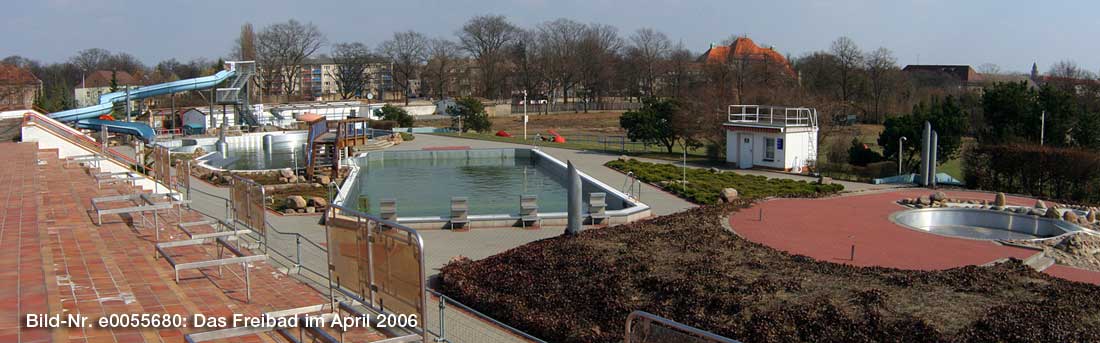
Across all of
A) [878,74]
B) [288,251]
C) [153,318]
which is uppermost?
[878,74]

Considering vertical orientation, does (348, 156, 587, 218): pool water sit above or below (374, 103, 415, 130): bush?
below

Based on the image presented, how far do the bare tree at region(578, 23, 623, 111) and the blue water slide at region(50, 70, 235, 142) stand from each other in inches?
1659

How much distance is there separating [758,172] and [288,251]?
19.2 m

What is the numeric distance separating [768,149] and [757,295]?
2144 cm

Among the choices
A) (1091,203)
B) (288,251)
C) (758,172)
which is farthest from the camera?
(758,172)

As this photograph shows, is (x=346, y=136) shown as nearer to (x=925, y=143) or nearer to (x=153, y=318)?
(x=925, y=143)

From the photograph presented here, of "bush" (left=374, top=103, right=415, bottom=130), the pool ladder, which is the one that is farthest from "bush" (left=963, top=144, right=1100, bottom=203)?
"bush" (left=374, top=103, right=415, bottom=130)

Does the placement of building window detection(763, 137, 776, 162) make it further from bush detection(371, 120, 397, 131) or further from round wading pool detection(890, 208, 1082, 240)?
bush detection(371, 120, 397, 131)

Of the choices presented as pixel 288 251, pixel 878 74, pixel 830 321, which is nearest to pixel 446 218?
pixel 288 251

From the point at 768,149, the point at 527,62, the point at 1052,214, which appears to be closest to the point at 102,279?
the point at 1052,214

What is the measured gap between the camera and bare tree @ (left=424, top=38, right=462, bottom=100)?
98.8m

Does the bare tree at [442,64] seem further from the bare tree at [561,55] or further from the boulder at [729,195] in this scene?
the boulder at [729,195]

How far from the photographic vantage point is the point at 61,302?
23.9ft

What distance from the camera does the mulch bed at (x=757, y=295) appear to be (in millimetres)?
10555
